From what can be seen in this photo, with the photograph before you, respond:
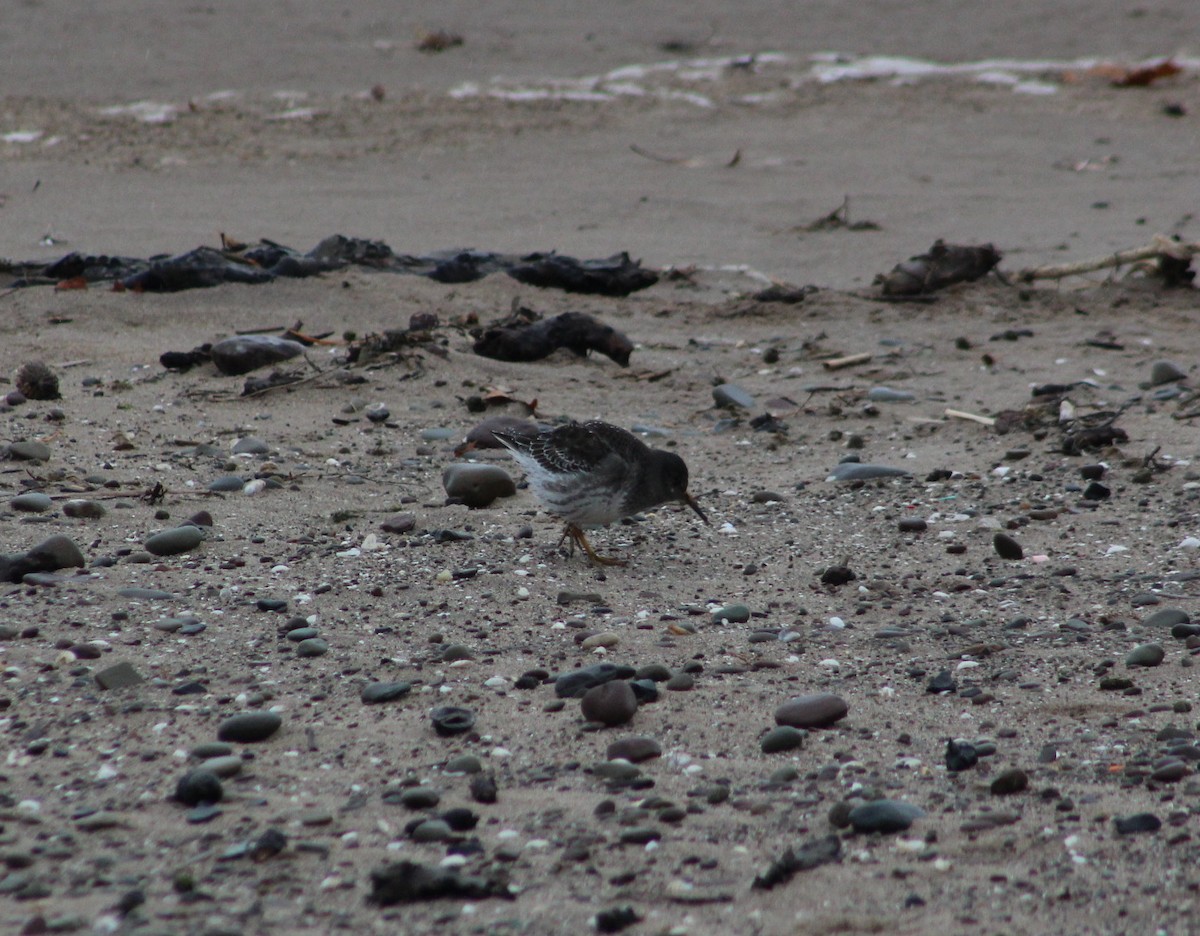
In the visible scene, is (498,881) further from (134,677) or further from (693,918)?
(134,677)

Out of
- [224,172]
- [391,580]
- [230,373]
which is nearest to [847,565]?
[391,580]

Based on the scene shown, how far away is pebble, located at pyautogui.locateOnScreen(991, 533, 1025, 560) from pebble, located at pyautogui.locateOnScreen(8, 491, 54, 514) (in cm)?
396

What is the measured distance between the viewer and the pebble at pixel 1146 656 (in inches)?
183

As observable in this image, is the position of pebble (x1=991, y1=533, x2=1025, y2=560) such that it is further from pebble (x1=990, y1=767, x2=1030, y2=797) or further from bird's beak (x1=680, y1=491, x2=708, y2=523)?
pebble (x1=990, y1=767, x2=1030, y2=797)

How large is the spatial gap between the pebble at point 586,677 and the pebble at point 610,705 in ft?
0.56

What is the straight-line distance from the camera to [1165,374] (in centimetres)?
789

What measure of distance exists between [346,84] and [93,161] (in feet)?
11.2

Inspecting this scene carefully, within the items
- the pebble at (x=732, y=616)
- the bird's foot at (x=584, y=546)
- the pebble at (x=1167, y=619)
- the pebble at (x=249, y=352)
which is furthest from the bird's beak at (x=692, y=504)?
the pebble at (x=249, y=352)

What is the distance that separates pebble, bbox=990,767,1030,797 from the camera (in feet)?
12.5

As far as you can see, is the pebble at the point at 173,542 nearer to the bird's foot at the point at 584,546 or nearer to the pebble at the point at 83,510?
the pebble at the point at 83,510

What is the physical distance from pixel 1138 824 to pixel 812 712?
3.36 ft

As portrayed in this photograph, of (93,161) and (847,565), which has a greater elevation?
(93,161)

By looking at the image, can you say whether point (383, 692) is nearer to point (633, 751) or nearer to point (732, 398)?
point (633, 751)

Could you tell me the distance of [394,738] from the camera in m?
4.16
